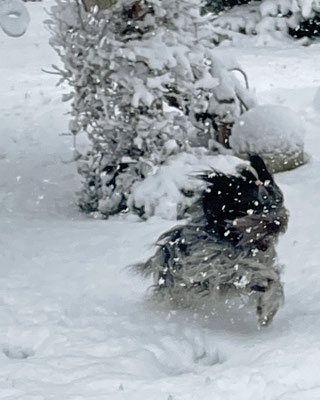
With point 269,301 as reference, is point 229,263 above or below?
above

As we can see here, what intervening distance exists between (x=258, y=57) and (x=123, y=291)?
9.31m

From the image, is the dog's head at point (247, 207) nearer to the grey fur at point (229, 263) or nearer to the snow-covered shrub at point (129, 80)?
the grey fur at point (229, 263)

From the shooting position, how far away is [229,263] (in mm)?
5027

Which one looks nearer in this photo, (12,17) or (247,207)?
(247,207)

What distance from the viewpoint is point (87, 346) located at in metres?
4.92

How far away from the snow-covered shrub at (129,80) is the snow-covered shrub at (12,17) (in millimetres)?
345

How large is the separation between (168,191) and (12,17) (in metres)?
2.09

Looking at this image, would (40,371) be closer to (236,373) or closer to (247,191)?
(236,373)

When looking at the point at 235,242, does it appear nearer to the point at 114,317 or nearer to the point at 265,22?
the point at 114,317

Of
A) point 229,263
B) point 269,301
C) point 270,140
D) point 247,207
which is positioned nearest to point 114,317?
point 229,263

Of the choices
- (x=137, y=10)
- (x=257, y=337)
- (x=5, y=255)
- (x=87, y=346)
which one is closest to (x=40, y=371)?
(x=87, y=346)

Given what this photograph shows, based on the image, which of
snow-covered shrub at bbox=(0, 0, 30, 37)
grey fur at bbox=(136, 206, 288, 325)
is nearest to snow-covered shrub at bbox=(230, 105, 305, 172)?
snow-covered shrub at bbox=(0, 0, 30, 37)

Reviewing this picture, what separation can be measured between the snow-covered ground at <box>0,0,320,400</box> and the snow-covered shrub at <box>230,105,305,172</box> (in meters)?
0.21

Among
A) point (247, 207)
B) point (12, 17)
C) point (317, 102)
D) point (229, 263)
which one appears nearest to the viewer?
point (247, 207)
